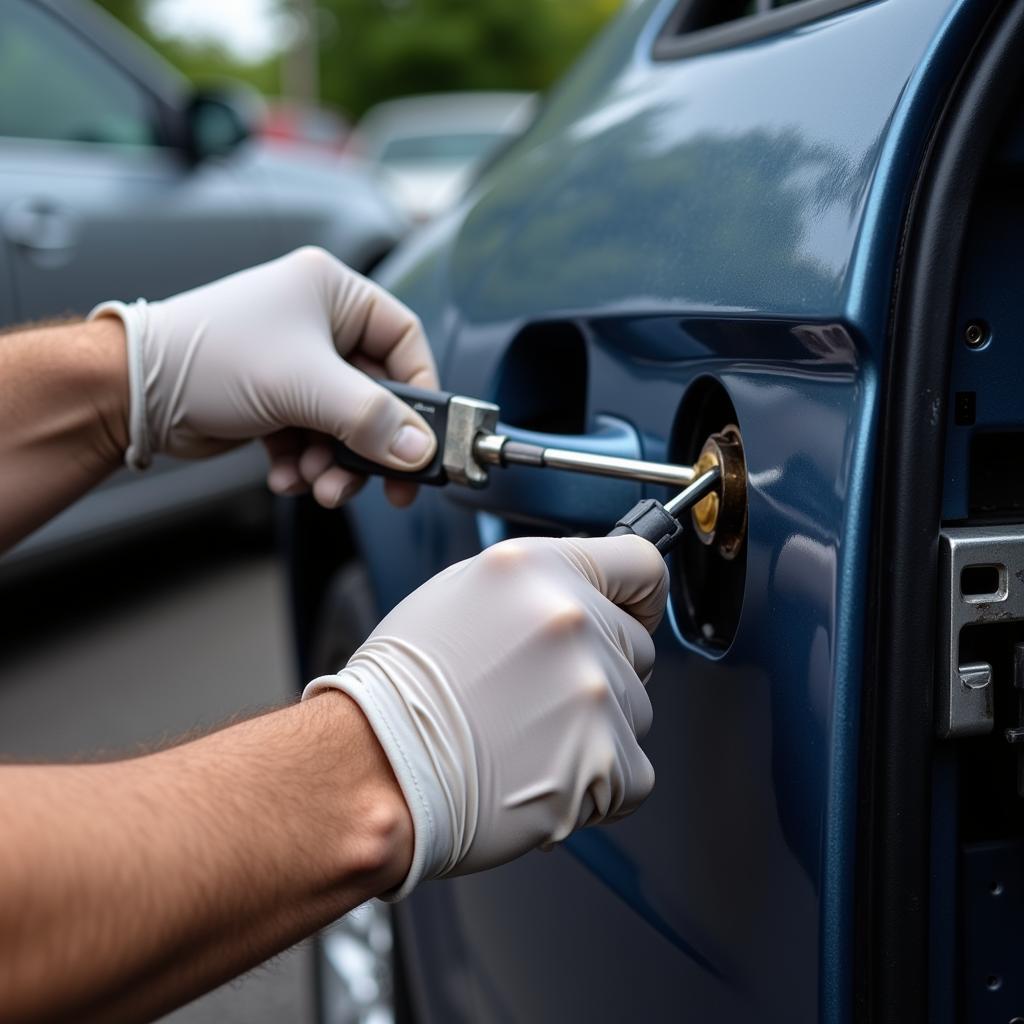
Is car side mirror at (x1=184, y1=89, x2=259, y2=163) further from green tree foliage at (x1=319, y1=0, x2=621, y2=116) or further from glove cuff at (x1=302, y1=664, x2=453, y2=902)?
green tree foliage at (x1=319, y1=0, x2=621, y2=116)

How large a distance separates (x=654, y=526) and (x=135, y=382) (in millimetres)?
807

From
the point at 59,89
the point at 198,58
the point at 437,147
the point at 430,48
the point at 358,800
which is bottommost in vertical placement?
the point at 358,800

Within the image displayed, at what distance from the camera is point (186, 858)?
2.68 feet

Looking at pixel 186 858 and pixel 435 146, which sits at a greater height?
pixel 435 146

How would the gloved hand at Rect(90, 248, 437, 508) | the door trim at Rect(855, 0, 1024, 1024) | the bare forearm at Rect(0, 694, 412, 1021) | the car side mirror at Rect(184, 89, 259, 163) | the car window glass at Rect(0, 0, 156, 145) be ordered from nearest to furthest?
1. the bare forearm at Rect(0, 694, 412, 1021)
2. the door trim at Rect(855, 0, 1024, 1024)
3. the gloved hand at Rect(90, 248, 437, 508)
4. the car window glass at Rect(0, 0, 156, 145)
5. the car side mirror at Rect(184, 89, 259, 163)

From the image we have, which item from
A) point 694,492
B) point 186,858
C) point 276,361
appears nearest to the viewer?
point 186,858

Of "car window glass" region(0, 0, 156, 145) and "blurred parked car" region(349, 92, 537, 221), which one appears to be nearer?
"car window glass" region(0, 0, 156, 145)

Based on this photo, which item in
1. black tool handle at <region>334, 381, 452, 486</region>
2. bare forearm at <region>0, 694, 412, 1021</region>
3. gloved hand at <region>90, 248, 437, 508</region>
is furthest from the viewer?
gloved hand at <region>90, 248, 437, 508</region>

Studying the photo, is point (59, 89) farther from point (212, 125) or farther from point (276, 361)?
point (276, 361)

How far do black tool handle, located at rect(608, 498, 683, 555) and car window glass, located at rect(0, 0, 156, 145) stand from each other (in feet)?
9.98

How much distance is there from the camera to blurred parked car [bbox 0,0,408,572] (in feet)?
11.2

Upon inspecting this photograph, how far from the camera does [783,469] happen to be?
0.96 metres

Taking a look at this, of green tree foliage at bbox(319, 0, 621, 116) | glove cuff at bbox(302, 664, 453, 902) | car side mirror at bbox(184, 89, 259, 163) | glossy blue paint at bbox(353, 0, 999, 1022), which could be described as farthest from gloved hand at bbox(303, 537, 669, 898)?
green tree foliage at bbox(319, 0, 621, 116)

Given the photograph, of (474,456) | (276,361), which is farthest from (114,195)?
(474,456)
